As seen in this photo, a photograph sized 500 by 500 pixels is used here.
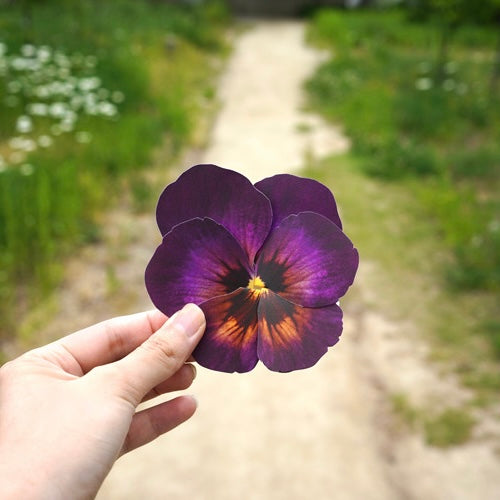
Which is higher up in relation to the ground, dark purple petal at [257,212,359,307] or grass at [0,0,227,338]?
dark purple petal at [257,212,359,307]

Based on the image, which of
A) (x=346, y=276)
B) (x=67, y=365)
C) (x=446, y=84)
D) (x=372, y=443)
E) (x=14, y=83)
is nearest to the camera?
(x=346, y=276)

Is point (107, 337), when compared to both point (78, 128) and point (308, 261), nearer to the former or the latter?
point (308, 261)

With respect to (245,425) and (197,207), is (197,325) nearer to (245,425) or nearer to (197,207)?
(197,207)

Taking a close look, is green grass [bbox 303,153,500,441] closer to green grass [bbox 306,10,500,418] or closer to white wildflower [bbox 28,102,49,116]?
green grass [bbox 306,10,500,418]

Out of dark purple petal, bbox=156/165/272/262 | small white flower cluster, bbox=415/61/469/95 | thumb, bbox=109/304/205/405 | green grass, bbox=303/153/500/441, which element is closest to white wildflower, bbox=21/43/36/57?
green grass, bbox=303/153/500/441

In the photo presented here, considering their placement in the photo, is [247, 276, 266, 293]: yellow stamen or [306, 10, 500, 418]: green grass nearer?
[247, 276, 266, 293]: yellow stamen

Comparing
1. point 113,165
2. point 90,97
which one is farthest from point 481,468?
point 90,97
